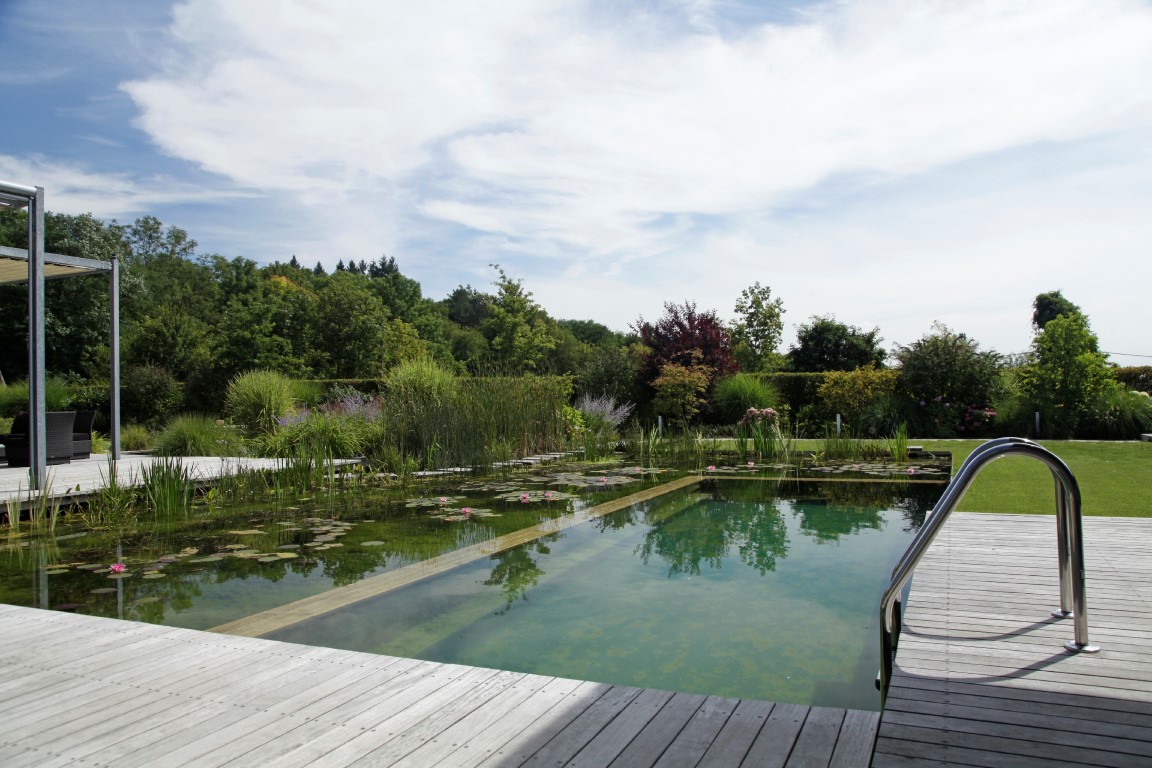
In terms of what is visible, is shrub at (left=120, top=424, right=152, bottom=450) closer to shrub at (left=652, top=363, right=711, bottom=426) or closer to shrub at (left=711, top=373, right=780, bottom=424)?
shrub at (left=652, top=363, right=711, bottom=426)

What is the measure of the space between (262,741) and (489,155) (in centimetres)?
1084

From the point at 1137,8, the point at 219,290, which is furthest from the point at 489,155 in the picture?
the point at 219,290

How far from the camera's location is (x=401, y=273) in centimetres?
4325

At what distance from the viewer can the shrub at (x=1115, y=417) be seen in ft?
40.2

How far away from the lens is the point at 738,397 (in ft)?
47.2

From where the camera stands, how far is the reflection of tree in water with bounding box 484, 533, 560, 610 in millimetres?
4387

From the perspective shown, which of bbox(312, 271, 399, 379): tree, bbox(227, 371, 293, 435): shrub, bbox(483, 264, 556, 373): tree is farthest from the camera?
bbox(483, 264, 556, 373): tree

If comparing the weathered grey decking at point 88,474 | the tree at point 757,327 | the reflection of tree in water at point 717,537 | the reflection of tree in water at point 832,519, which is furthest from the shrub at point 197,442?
the tree at point 757,327

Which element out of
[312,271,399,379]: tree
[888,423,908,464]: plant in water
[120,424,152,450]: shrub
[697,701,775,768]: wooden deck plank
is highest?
[312,271,399,379]: tree

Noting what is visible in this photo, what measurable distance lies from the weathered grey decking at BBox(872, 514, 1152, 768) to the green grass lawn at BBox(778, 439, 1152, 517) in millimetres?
1765

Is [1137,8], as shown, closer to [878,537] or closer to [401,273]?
[878,537]

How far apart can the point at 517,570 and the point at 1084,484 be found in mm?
5297

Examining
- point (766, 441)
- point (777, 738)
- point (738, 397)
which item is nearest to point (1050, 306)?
point (738, 397)

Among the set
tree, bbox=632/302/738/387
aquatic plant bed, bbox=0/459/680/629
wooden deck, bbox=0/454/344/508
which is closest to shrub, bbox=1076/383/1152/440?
tree, bbox=632/302/738/387
